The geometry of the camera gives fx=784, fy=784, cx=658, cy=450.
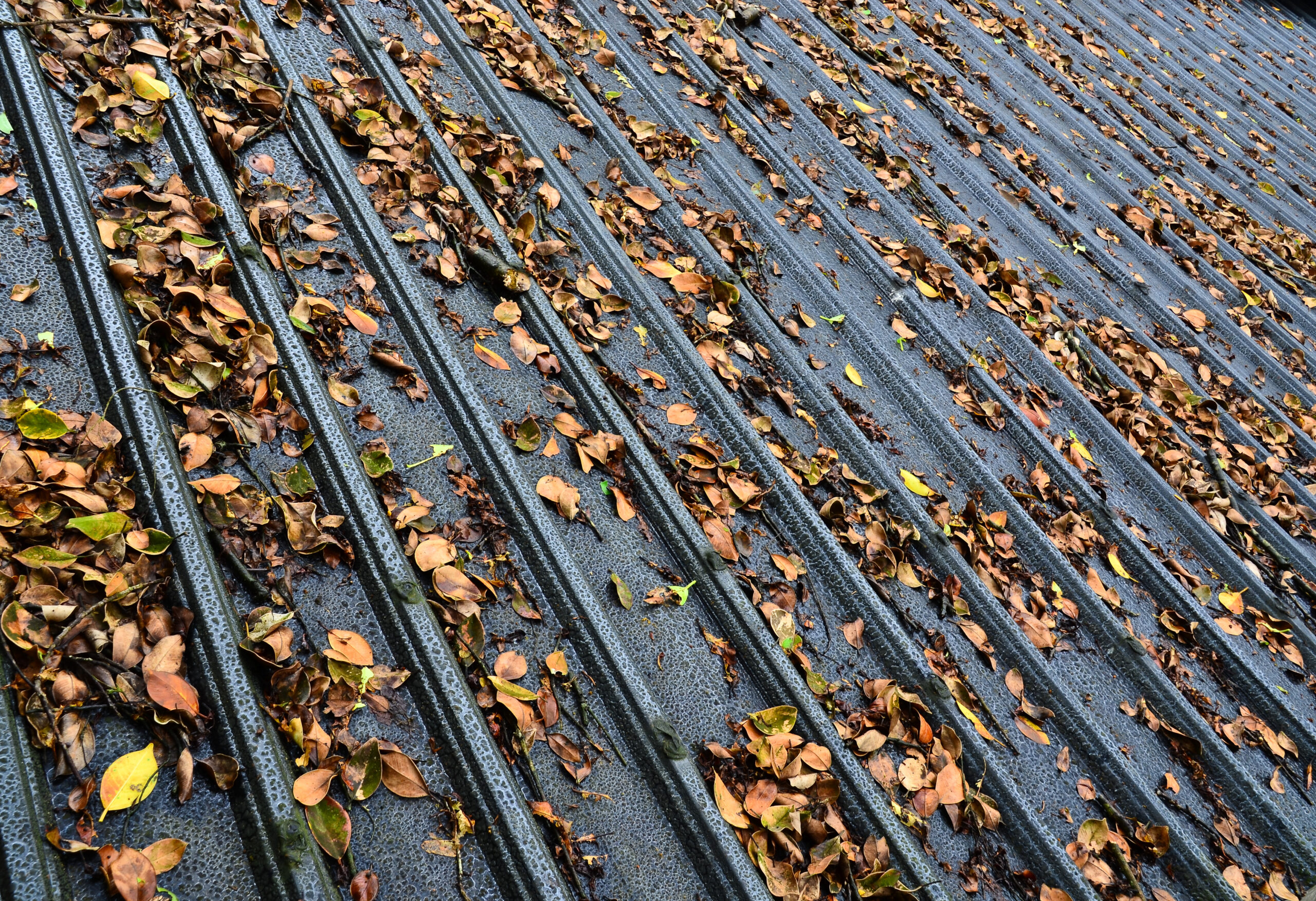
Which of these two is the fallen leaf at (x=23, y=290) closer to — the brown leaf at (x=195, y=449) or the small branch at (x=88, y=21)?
the brown leaf at (x=195, y=449)

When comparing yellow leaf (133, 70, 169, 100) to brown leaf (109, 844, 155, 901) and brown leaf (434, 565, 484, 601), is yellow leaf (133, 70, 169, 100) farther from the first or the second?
brown leaf (109, 844, 155, 901)

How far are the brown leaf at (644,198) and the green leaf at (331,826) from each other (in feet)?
6.36

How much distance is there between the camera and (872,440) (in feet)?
7.44

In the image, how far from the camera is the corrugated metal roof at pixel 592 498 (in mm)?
1273

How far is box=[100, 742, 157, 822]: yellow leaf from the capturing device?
1.10 metres

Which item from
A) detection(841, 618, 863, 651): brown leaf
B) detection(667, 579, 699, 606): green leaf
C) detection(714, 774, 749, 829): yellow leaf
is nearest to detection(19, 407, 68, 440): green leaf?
detection(667, 579, 699, 606): green leaf

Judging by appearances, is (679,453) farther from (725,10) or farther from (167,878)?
(725,10)

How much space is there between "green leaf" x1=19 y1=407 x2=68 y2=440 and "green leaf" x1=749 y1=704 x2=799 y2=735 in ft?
4.57

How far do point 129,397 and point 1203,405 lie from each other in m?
3.42

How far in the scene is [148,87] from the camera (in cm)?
191

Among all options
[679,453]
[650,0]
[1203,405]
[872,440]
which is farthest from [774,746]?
[650,0]

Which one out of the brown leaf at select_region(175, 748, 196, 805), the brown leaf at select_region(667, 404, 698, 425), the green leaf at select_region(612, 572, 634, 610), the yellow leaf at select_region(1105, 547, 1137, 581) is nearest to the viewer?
the brown leaf at select_region(175, 748, 196, 805)

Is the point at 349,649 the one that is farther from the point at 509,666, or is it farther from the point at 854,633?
the point at 854,633

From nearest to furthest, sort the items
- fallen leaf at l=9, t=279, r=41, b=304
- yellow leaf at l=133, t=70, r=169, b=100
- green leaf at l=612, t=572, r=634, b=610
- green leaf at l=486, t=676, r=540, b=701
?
green leaf at l=486, t=676, r=540, b=701, fallen leaf at l=9, t=279, r=41, b=304, green leaf at l=612, t=572, r=634, b=610, yellow leaf at l=133, t=70, r=169, b=100
